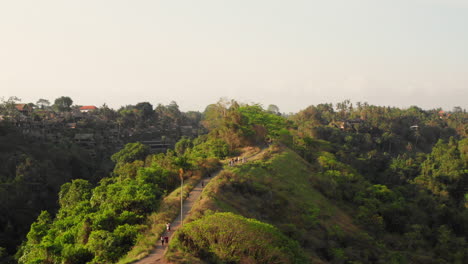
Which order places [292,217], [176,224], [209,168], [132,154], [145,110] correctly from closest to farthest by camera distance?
[176,224] → [292,217] → [209,168] → [132,154] → [145,110]

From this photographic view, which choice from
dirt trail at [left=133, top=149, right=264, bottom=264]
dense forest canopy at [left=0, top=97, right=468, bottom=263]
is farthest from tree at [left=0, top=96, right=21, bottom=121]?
dirt trail at [left=133, top=149, right=264, bottom=264]

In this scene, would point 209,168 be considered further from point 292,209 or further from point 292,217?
point 292,217

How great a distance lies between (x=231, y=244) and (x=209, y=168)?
22.0 meters

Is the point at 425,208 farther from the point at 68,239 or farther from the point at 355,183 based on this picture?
the point at 68,239

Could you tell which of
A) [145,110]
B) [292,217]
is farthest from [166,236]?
[145,110]

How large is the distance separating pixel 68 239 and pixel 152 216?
699 cm

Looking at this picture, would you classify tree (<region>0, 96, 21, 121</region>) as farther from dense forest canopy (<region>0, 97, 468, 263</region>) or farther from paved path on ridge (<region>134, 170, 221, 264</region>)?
paved path on ridge (<region>134, 170, 221, 264</region>)

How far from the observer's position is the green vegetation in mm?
19281

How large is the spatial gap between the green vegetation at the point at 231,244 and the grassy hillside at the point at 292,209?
450 cm

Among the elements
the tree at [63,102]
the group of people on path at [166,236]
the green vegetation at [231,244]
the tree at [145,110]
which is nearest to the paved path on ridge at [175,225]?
the group of people on path at [166,236]

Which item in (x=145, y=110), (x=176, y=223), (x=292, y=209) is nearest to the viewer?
(x=176, y=223)

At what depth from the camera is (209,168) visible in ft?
136

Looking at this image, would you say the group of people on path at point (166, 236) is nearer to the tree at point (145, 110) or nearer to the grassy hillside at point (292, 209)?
the grassy hillside at point (292, 209)

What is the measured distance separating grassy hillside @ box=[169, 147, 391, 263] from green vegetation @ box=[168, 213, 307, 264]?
177 inches
